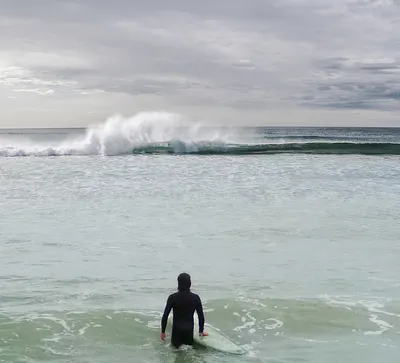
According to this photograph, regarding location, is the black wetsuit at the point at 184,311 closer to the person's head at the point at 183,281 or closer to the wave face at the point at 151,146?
the person's head at the point at 183,281

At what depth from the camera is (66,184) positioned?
27375 millimetres

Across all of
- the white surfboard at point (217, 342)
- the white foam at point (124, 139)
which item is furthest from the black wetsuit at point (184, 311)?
the white foam at point (124, 139)

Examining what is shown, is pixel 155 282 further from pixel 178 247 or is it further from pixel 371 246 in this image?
pixel 371 246

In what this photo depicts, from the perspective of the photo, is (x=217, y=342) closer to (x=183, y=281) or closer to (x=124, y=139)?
(x=183, y=281)

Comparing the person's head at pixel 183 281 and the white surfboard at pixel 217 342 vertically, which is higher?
the person's head at pixel 183 281

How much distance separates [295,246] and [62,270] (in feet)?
18.5

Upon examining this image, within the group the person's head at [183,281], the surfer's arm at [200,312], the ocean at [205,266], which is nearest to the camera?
the person's head at [183,281]

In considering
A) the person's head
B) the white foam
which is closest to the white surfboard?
the person's head

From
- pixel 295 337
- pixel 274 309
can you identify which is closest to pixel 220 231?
pixel 274 309

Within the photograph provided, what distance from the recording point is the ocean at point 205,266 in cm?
847

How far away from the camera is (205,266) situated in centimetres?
1273

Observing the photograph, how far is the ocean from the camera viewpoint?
333 inches

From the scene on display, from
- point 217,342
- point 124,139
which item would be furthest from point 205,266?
point 124,139

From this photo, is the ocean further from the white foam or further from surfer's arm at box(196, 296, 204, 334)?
the white foam
